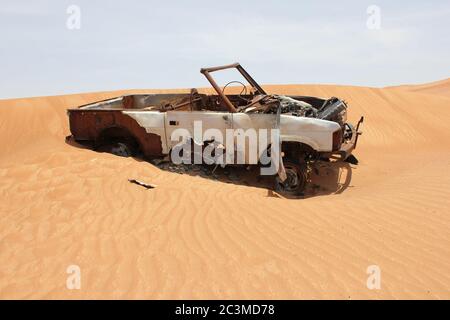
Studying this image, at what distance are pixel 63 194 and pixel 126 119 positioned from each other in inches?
97.3

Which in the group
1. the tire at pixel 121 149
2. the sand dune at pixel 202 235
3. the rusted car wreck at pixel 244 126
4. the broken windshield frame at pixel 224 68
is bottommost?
the sand dune at pixel 202 235

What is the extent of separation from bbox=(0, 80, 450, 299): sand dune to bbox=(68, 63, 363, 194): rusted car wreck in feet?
1.71

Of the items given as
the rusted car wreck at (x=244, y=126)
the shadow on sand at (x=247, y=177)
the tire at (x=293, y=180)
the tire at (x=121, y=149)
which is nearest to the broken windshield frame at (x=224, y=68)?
the rusted car wreck at (x=244, y=126)

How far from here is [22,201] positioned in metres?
5.62

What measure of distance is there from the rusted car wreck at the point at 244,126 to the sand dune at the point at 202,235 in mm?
520

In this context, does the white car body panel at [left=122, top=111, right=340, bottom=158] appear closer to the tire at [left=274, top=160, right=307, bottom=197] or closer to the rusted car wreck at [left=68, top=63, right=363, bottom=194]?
the rusted car wreck at [left=68, top=63, right=363, bottom=194]

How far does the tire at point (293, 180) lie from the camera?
7348 mm

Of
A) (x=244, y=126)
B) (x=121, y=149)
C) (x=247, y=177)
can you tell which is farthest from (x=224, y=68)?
(x=121, y=149)

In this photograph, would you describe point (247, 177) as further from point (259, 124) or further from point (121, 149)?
point (121, 149)

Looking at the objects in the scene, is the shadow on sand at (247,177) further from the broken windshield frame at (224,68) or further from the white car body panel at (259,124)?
the broken windshield frame at (224,68)

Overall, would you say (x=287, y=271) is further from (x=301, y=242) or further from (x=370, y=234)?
(x=370, y=234)

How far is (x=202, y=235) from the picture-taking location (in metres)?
4.79
